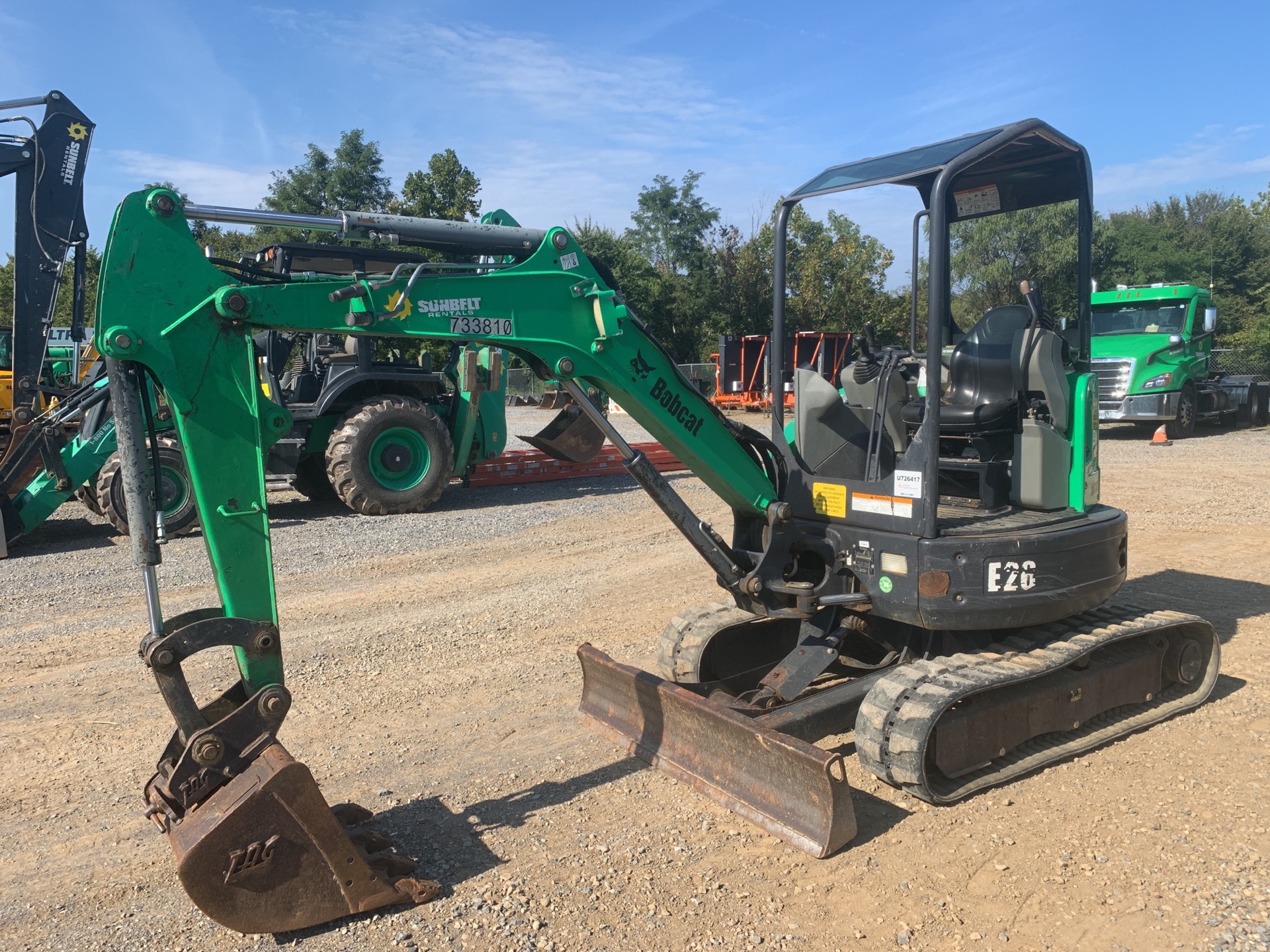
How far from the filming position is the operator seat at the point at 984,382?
487 cm

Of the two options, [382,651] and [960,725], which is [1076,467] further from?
[382,651]

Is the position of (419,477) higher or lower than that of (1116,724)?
higher

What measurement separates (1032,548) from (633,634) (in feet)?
9.90

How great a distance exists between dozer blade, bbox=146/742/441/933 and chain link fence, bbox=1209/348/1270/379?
2932 centimetres

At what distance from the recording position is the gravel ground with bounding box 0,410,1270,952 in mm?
3291

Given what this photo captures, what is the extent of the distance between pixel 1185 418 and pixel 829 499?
17.4 m

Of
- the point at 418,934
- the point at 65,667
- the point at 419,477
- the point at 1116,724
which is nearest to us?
the point at 418,934

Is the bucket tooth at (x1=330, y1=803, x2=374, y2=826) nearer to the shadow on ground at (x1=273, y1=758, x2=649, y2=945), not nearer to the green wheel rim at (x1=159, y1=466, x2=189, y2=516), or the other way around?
the shadow on ground at (x1=273, y1=758, x2=649, y2=945)

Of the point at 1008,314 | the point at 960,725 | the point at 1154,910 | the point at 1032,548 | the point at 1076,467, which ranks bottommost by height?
the point at 1154,910

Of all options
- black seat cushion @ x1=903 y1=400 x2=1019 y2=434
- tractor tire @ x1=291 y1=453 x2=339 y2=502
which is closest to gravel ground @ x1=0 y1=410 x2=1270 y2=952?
black seat cushion @ x1=903 y1=400 x2=1019 y2=434

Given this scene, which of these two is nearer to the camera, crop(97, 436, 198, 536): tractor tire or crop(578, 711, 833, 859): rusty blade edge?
crop(578, 711, 833, 859): rusty blade edge

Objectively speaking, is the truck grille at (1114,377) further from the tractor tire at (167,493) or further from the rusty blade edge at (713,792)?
the rusty blade edge at (713,792)

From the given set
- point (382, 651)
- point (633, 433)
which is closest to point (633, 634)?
point (382, 651)

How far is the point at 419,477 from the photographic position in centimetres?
1134
